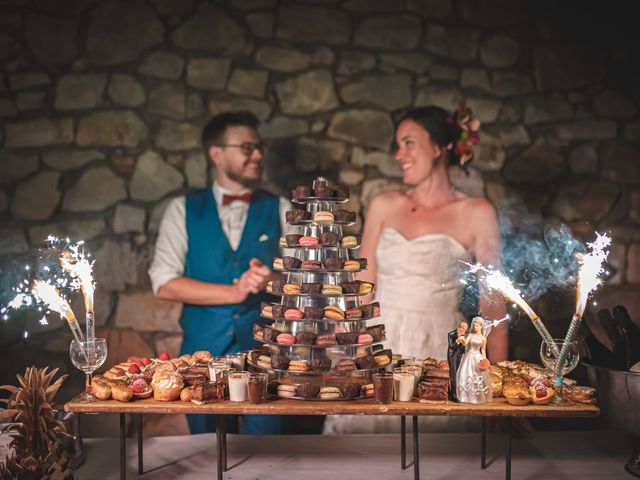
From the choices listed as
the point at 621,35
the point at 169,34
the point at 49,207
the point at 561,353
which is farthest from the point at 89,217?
the point at 621,35

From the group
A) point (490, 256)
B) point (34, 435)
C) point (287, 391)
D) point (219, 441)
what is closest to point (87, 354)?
point (34, 435)

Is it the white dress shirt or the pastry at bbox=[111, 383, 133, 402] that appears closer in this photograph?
the pastry at bbox=[111, 383, 133, 402]

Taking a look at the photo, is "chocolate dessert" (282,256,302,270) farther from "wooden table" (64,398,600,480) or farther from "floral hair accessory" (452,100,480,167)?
"floral hair accessory" (452,100,480,167)

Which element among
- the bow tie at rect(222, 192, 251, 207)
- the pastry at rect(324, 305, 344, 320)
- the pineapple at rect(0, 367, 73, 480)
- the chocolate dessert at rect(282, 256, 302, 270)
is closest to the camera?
the pineapple at rect(0, 367, 73, 480)

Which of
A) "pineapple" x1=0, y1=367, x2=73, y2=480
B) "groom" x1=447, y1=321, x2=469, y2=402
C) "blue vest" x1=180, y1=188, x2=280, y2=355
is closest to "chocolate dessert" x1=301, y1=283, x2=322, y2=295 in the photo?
"groom" x1=447, y1=321, x2=469, y2=402

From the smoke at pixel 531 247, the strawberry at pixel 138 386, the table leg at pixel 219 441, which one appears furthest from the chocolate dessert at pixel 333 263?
the smoke at pixel 531 247

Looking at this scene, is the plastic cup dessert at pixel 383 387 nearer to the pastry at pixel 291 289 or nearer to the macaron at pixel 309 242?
the pastry at pixel 291 289

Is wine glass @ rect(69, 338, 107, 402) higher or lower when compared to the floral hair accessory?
lower

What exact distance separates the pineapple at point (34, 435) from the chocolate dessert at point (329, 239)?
132 centimetres

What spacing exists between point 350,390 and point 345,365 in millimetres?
130

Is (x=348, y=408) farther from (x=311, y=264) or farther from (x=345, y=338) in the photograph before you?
(x=311, y=264)

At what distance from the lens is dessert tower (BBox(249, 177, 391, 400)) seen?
308cm

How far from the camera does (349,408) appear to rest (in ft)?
9.55

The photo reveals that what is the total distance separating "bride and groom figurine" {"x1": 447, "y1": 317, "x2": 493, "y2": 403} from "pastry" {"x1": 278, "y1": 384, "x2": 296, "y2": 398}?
724 millimetres
